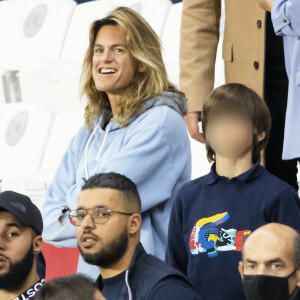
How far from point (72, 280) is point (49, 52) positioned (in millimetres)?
3190

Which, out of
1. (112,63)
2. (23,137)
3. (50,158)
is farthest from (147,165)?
(23,137)

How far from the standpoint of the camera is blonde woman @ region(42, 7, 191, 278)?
6.11ft

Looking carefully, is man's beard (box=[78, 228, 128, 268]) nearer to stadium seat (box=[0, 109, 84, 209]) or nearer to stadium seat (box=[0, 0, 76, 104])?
stadium seat (box=[0, 109, 84, 209])

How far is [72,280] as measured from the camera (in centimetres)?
108

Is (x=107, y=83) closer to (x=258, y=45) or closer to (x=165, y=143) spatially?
(x=165, y=143)

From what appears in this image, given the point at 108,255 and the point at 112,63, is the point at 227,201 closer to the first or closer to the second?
the point at 108,255

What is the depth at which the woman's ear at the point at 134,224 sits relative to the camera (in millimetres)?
1534

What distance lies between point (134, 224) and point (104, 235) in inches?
2.8

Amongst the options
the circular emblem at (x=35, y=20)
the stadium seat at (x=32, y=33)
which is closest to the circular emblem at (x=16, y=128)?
the stadium seat at (x=32, y=33)

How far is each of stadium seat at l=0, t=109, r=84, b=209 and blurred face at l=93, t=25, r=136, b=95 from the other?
3.90ft

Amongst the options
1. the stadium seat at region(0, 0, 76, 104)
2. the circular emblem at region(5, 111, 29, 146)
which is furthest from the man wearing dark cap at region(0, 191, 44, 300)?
the stadium seat at region(0, 0, 76, 104)

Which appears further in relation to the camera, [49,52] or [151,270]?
[49,52]

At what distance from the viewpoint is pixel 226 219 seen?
157 centimetres

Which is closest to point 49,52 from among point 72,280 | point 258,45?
point 258,45
